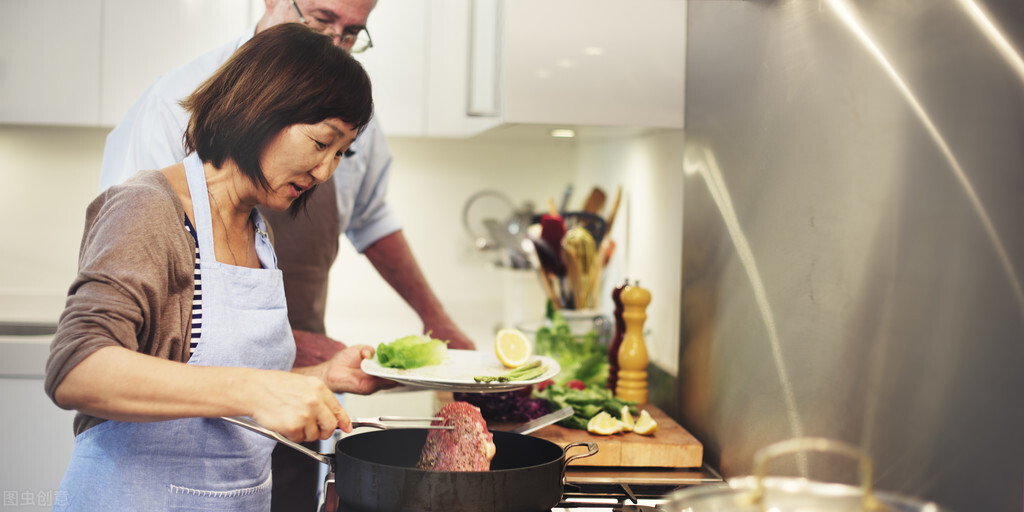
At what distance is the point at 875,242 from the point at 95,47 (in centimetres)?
206

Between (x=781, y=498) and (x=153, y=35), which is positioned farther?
(x=153, y=35)

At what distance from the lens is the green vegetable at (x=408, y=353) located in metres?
1.28

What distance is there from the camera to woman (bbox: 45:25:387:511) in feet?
2.66

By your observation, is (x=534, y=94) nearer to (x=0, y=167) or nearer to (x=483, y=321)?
(x=483, y=321)

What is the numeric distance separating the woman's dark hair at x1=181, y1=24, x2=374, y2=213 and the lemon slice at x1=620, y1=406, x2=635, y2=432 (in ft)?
2.09

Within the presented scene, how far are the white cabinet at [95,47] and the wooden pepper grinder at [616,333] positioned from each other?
1232mm

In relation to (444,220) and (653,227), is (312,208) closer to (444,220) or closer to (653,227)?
(653,227)

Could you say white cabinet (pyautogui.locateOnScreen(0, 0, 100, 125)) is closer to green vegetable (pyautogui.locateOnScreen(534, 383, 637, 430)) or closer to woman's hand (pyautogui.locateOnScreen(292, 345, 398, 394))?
woman's hand (pyautogui.locateOnScreen(292, 345, 398, 394))

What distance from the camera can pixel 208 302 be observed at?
38.8 inches

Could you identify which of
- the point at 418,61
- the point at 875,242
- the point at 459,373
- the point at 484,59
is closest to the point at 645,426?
the point at 459,373

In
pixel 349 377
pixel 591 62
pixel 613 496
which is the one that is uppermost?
pixel 591 62

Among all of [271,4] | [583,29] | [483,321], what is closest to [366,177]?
[271,4]

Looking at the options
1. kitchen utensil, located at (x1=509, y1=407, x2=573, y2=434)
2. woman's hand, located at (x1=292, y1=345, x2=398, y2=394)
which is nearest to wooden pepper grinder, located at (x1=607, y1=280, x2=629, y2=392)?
kitchen utensil, located at (x1=509, y1=407, x2=573, y2=434)

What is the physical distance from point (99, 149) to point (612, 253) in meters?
1.55
